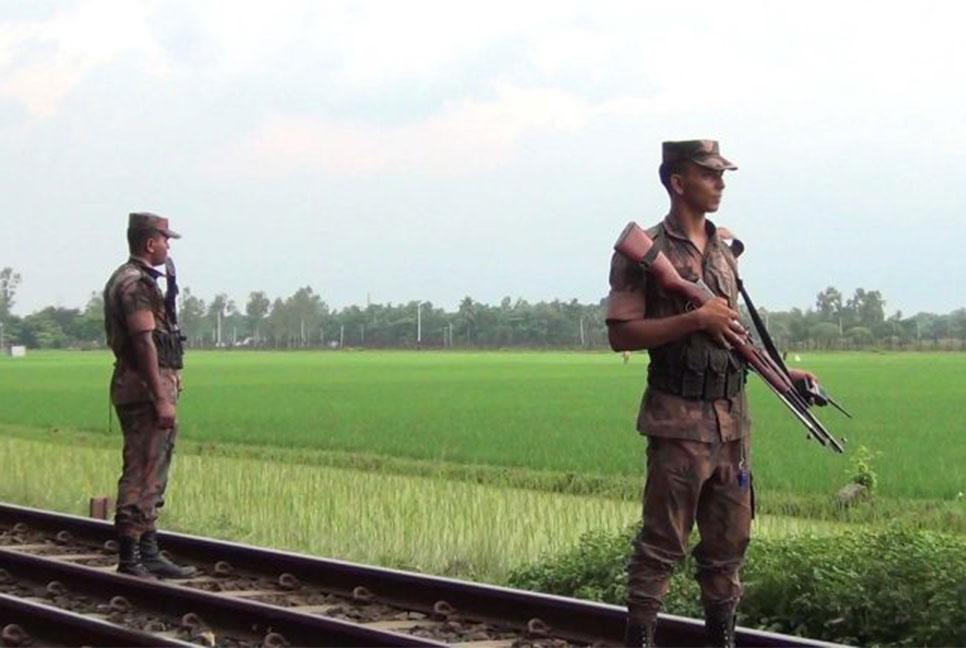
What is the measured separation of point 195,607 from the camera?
7184 mm

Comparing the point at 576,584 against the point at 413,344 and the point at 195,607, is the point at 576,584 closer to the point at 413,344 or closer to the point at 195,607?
the point at 195,607

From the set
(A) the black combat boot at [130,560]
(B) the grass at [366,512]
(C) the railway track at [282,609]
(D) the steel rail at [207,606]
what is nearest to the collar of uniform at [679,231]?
(C) the railway track at [282,609]

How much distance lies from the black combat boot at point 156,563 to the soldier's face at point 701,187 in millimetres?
4462

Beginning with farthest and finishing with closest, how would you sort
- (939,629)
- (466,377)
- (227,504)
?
(466,377) < (227,504) < (939,629)

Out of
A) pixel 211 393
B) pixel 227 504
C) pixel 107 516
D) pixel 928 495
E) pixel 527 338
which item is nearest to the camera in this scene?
pixel 107 516

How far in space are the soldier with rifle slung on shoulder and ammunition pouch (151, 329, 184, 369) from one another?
12.7ft

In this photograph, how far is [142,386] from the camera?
8008 millimetres

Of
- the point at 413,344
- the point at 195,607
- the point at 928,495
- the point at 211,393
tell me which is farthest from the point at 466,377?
the point at 413,344

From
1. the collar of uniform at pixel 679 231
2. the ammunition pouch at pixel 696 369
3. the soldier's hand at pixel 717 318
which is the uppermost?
the collar of uniform at pixel 679 231

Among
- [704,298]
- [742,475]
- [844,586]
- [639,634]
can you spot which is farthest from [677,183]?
[844,586]

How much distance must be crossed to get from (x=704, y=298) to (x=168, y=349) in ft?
13.8

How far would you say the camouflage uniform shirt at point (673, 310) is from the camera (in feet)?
16.0

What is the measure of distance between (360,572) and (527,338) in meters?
134

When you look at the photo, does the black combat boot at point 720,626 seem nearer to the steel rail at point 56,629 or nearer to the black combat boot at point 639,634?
the black combat boot at point 639,634
